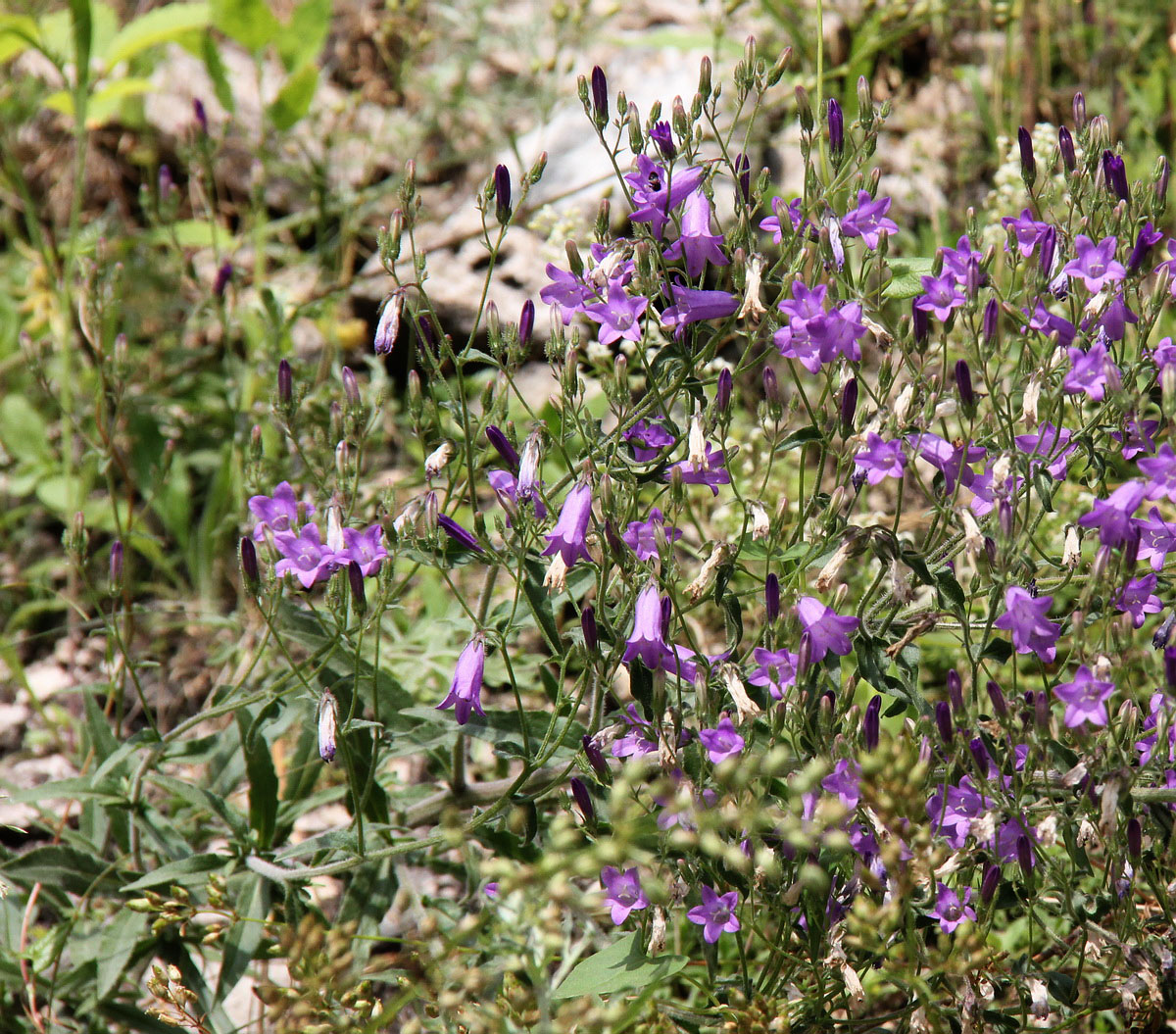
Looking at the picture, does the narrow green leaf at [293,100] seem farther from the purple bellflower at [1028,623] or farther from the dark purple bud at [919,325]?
the purple bellflower at [1028,623]

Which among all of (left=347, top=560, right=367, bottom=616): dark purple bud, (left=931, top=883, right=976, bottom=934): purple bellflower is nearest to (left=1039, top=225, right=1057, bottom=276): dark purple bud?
(left=931, top=883, right=976, bottom=934): purple bellflower

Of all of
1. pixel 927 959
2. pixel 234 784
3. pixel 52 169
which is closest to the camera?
pixel 927 959

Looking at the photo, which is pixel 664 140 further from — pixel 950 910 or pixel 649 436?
pixel 950 910

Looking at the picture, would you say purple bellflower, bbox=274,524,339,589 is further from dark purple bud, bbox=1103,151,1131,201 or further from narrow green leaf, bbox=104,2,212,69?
narrow green leaf, bbox=104,2,212,69

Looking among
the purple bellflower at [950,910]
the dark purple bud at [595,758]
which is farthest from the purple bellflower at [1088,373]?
the dark purple bud at [595,758]

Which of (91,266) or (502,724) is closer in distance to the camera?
(502,724)

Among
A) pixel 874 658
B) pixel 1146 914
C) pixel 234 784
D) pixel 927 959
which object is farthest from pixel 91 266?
pixel 1146 914

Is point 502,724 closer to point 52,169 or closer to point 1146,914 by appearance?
point 1146,914
